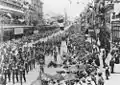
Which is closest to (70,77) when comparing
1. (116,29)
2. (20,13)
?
(116,29)

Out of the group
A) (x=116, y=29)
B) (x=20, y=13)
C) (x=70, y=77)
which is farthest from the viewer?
(x=20, y=13)

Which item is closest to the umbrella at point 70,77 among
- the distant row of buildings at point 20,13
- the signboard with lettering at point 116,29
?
the signboard with lettering at point 116,29

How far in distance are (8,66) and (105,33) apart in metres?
19.7

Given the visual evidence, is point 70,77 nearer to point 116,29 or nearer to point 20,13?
point 116,29

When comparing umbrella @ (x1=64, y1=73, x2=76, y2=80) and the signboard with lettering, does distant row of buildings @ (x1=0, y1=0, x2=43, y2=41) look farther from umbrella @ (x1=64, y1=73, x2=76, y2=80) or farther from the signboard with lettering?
umbrella @ (x1=64, y1=73, x2=76, y2=80)

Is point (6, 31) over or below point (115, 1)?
below

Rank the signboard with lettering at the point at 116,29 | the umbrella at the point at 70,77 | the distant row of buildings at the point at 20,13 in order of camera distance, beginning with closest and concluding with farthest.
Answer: the umbrella at the point at 70,77 → the signboard with lettering at the point at 116,29 → the distant row of buildings at the point at 20,13

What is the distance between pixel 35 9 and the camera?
91.1 m

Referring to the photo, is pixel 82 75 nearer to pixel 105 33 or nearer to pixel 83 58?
pixel 83 58

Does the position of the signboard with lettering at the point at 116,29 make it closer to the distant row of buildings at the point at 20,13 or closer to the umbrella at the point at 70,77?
the umbrella at the point at 70,77

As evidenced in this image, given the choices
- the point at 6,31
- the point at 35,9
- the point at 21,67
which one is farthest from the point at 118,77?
the point at 35,9

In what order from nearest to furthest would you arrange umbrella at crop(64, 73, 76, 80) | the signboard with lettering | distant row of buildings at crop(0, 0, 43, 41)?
umbrella at crop(64, 73, 76, 80) → the signboard with lettering → distant row of buildings at crop(0, 0, 43, 41)

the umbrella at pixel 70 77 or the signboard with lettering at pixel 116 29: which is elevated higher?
the signboard with lettering at pixel 116 29

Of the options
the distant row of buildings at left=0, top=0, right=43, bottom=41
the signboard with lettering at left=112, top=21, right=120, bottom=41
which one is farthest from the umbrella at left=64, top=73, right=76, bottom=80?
the distant row of buildings at left=0, top=0, right=43, bottom=41
